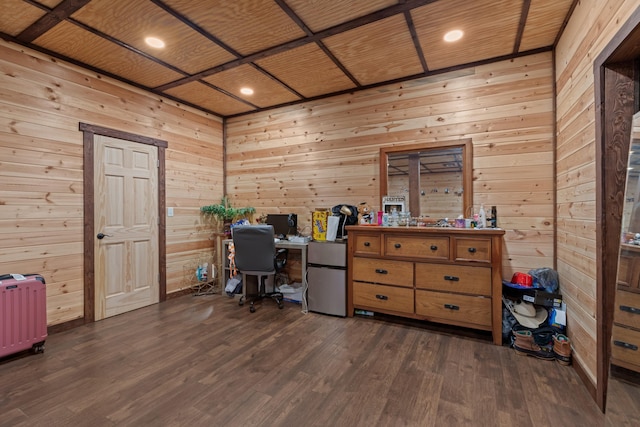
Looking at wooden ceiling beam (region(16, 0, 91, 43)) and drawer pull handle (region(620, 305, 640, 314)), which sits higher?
wooden ceiling beam (region(16, 0, 91, 43))

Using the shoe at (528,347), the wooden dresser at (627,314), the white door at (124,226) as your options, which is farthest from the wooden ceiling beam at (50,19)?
the shoe at (528,347)

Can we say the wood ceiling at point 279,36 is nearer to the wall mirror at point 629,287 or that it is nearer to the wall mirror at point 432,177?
the wall mirror at point 432,177

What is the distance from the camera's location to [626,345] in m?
1.49

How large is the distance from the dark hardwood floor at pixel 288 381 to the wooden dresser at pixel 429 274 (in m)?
0.24

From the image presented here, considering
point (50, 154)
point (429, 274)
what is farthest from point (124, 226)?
point (429, 274)

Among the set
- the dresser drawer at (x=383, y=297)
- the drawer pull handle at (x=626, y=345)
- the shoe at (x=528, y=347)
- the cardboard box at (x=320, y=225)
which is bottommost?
the shoe at (x=528, y=347)

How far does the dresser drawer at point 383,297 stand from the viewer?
118 inches

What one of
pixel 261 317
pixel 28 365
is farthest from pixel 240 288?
pixel 28 365

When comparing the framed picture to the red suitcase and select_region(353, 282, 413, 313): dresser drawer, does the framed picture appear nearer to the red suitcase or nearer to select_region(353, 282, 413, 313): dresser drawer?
select_region(353, 282, 413, 313): dresser drawer

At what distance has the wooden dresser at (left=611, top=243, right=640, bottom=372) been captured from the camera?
1.44 meters

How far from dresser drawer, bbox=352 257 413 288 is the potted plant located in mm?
2182

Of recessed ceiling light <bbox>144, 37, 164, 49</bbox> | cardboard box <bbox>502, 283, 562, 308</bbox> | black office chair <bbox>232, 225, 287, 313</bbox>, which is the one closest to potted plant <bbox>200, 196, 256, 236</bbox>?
black office chair <bbox>232, 225, 287, 313</bbox>

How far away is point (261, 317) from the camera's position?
3.31 m

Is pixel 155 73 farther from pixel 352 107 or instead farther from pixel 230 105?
pixel 352 107
